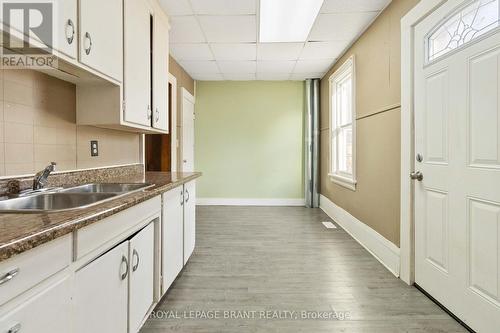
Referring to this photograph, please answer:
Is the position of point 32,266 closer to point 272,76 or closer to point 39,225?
point 39,225

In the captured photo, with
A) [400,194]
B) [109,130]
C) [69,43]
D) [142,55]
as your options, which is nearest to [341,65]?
[400,194]

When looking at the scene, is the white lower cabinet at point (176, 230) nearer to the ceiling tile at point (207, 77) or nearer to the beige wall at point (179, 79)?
the beige wall at point (179, 79)

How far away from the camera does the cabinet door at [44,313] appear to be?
0.65 m

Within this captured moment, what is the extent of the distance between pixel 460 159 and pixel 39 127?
2.50 metres

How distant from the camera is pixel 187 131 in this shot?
4.79 m

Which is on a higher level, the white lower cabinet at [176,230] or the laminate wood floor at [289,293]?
the white lower cabinet at [176,230]

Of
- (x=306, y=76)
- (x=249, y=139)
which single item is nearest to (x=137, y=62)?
(x=249, y=139)

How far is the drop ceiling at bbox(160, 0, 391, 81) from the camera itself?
2646mm

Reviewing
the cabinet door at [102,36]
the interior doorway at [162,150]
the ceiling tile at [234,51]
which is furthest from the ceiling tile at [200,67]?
the cabinet door at [102,36]

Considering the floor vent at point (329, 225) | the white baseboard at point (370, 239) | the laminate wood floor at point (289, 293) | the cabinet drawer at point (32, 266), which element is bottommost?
the laminate wood floor at point (289, 293)

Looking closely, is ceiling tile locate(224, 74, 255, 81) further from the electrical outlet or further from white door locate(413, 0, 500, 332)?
the electrical outlet

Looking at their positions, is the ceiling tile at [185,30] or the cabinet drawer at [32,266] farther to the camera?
the ceiling tile at [185,30]

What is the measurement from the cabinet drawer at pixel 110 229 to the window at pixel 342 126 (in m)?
2.87

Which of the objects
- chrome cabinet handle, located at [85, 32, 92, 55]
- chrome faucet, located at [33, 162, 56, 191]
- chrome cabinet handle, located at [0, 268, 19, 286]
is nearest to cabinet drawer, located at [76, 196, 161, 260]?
chrome cabinet handle, located at [0, 268, 19, 286]
